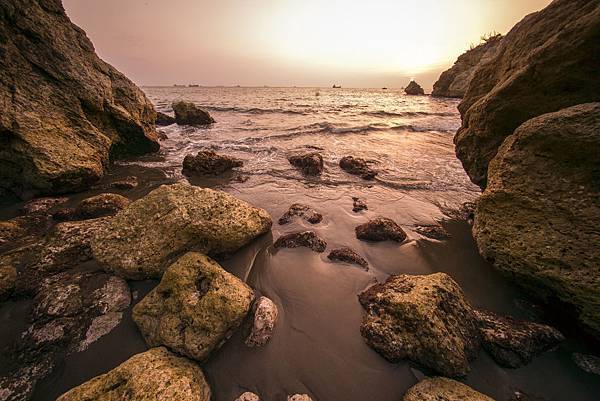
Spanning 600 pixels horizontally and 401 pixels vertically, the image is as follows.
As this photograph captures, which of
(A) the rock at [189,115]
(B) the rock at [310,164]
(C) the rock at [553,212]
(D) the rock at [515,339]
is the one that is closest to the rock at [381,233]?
(C) the rock at [553,212]

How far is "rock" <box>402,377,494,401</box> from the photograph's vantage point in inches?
83.6

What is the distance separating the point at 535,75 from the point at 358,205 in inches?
146

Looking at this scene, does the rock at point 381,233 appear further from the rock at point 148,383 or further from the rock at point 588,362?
the rock at point 148,383

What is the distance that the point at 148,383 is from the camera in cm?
208

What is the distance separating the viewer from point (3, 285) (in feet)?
9.92

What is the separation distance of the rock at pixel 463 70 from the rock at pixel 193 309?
5572cm

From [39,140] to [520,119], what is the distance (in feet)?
32.3

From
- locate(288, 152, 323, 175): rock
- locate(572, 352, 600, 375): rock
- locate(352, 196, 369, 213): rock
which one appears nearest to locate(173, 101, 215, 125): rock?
locate(288, 152, 323, 175): rock

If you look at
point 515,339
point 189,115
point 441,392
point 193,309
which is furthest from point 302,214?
point 189,115

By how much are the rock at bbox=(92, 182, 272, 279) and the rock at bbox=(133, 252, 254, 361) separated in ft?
1.68

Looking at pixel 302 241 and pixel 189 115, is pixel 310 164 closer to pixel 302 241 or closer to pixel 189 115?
pixel 302 241

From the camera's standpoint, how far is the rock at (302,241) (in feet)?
13.8

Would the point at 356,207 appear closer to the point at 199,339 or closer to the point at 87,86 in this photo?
the point at 199,339

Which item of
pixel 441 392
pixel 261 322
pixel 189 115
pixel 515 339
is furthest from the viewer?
pixel 189 115
